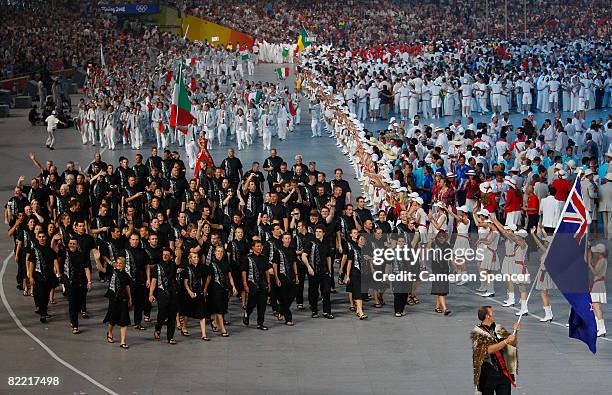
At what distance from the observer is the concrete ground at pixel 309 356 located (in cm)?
1733

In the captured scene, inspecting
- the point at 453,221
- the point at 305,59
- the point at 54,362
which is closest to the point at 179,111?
the point at 453,221

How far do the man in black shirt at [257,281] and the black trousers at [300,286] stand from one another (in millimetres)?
736

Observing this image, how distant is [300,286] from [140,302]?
259 cm

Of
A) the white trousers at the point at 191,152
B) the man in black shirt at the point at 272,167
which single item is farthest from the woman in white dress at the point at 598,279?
the white trousers at the point at 191,152

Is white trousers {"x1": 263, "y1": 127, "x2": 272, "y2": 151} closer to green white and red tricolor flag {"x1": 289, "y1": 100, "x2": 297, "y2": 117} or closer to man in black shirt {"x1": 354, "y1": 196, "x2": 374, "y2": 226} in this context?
green white and red tricolor flag {"x1": 289, "y1": 100, "x2": 297, "y2": 117}

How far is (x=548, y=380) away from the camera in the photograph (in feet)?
56.6

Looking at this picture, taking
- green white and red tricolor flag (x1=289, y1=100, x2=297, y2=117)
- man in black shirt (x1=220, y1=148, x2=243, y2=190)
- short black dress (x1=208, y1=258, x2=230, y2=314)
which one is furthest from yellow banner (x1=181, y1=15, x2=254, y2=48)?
short black dress (x1=208, y1=258, x2=230, y2=314)

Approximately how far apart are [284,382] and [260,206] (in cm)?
817

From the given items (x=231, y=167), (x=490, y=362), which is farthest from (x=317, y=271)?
(x=231, y=167)

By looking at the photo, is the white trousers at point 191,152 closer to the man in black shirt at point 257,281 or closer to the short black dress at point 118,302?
the man in black shirt at point 257,281

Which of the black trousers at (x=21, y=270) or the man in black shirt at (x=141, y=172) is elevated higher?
the man in black shirt at (x=141, y=172)

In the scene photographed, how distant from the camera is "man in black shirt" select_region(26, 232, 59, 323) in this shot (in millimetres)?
21000

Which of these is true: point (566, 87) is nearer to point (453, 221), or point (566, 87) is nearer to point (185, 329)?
point (453, 221)

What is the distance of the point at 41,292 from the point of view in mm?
21031
